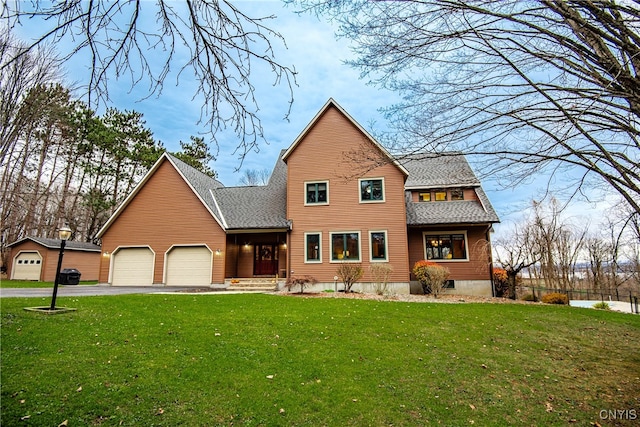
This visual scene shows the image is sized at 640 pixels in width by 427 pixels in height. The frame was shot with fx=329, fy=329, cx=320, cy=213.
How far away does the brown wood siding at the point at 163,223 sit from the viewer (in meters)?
17.8

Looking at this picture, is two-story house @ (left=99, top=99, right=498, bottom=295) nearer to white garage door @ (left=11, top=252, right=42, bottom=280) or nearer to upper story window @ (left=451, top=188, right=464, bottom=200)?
upper story window @ (left=451, top=188, right=464, bottom=200)

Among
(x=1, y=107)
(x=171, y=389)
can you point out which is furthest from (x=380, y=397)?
(x=1, y=107)

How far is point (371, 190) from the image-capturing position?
56.2 ft

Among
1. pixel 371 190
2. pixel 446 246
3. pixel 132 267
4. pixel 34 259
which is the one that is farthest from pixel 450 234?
pixel 34 259

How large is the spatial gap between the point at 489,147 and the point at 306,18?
284 centimetres

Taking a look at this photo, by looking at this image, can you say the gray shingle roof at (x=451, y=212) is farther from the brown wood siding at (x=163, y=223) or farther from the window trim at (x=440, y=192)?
the brown wood siding at (x=163, y=223)

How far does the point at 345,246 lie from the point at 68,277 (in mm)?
17838

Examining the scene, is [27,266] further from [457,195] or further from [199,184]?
[457,195]

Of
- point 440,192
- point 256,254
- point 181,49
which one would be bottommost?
point 256,254

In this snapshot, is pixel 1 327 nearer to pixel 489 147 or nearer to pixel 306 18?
pixel 306 18

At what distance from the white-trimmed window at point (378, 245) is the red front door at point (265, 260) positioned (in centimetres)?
582

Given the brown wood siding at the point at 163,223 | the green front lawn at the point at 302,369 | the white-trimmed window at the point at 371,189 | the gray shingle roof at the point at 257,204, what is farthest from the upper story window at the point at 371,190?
the green front lawn at the point at 302,369

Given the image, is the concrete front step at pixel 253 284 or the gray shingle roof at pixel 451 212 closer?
the concrete front step at pixel 253 284

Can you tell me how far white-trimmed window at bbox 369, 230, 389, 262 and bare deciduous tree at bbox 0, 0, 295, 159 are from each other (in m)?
14.1
